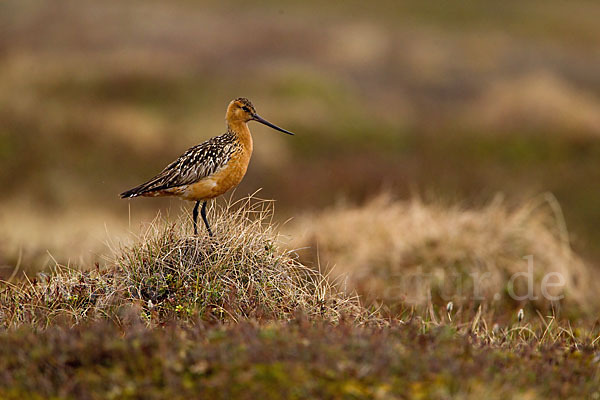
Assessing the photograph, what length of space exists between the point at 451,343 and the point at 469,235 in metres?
6.88

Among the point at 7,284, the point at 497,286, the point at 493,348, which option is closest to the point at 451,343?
the point at 493,348

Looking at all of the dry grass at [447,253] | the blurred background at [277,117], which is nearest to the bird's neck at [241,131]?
the blurred background at [277,117]

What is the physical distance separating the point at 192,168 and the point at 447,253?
607 cm

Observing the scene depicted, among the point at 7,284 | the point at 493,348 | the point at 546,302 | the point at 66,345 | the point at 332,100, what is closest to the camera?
the point at 66,345

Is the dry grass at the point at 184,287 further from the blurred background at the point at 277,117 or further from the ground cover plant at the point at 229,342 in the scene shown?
the blurred background at the point at 277,117

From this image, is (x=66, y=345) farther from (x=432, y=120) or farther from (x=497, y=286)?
(x=432, y=120)

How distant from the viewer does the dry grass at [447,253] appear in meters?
11.0

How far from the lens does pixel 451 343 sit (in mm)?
4973

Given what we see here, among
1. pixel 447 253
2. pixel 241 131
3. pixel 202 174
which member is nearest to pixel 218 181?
pixel 202 174

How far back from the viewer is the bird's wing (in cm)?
625

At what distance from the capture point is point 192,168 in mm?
6266

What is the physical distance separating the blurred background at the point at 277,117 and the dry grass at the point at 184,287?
3216 mm

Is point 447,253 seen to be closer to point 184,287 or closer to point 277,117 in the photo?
point 184,287

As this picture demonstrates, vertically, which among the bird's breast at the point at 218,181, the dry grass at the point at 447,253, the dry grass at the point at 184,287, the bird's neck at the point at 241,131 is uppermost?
the bird's neck at the point at 241,131
